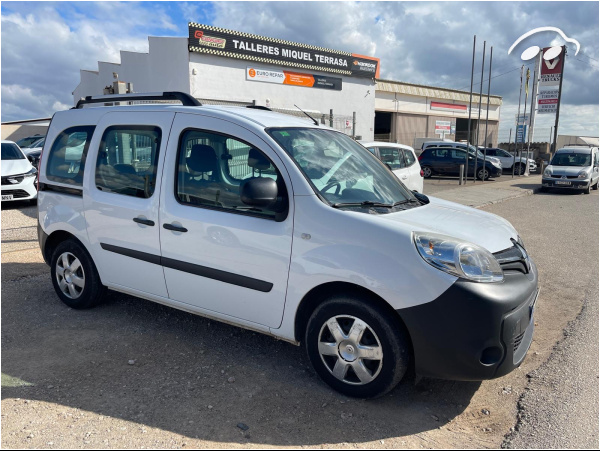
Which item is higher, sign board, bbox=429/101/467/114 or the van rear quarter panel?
sign board, bbox=429/101/467/114

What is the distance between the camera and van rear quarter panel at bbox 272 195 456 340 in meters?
2.76

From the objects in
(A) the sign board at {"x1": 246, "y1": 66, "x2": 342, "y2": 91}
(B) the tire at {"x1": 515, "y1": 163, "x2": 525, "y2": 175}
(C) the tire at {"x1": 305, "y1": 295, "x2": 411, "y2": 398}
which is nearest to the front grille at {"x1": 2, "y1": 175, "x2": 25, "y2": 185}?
(C) the tire at {"x1": 305, "y1": 295, "x2": 411, "y2": 398}

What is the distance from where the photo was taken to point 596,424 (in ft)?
9.38

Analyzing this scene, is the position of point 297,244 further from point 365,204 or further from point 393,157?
point 393,157

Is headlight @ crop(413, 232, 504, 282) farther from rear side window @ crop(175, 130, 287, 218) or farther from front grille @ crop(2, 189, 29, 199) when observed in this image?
front grille @ crop(2, 189, 29, 199)

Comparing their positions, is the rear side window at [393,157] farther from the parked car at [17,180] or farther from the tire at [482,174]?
the tire at [482,174]

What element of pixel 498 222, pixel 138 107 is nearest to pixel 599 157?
pixel 498 222

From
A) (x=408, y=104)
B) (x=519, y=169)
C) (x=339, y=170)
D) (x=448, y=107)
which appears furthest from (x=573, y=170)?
(x=448, y=107)

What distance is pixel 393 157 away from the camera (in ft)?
34.7

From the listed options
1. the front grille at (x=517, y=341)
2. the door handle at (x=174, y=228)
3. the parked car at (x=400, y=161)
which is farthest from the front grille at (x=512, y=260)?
the parked car at (x=400, y=161)

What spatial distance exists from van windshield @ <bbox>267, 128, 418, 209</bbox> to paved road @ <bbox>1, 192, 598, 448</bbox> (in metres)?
1.34

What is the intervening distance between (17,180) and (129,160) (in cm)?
854

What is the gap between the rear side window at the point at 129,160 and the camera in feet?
12.5

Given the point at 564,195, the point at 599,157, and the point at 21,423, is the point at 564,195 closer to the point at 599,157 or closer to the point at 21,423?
the point at 599,157
